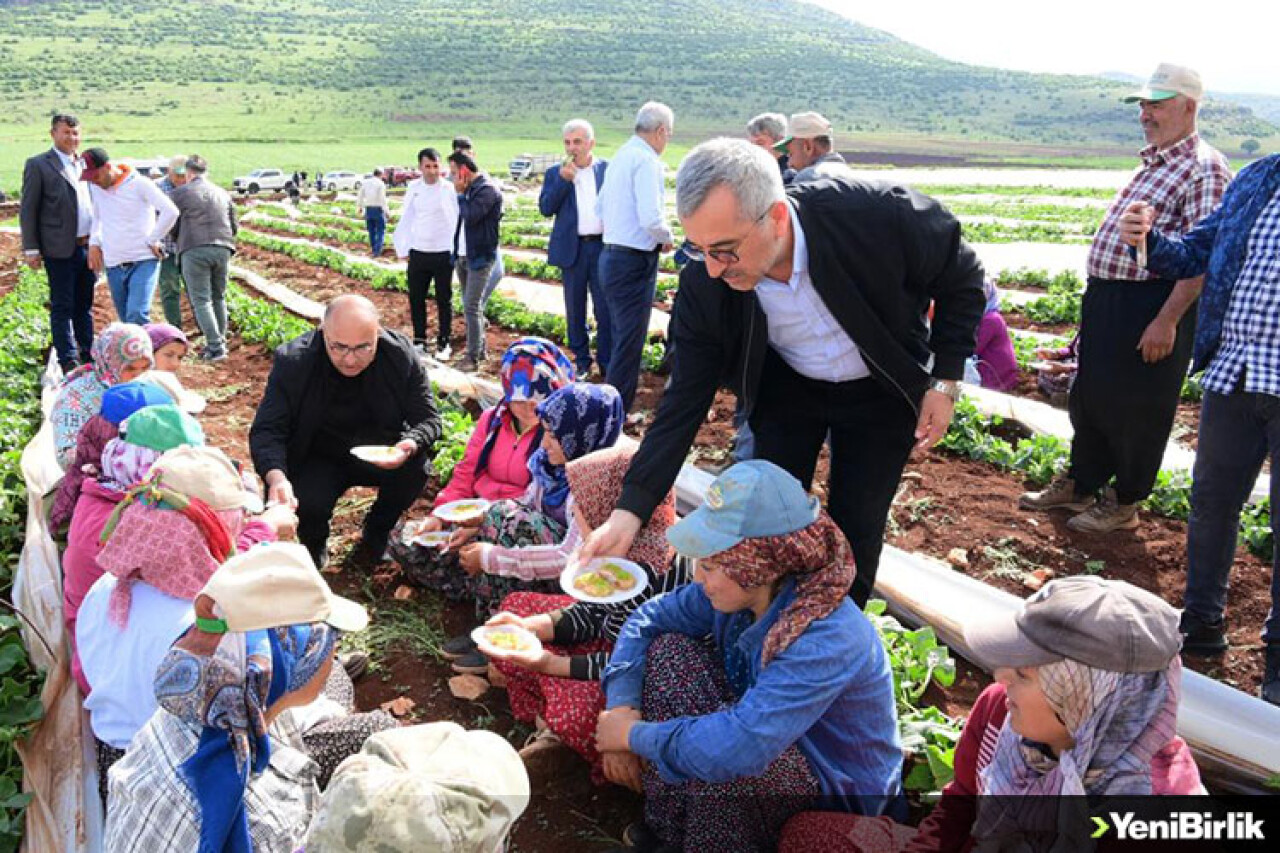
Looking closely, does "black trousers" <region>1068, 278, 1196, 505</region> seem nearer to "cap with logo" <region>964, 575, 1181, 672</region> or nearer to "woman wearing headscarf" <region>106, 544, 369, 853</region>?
"cap with logo" <region>964, 575, 1181, 672</region>

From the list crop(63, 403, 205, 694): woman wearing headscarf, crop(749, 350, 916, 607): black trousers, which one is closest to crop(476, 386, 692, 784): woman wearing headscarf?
crop(749, 350, 916, 607): black trousers

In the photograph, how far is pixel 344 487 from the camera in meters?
4.46

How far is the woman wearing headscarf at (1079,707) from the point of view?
1.76 m

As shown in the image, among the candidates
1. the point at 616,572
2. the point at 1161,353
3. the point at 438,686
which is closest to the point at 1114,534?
the point at 1161,353

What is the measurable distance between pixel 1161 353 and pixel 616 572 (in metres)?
2.77

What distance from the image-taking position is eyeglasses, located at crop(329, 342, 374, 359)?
13.3 feet

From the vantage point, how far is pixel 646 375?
304 inches

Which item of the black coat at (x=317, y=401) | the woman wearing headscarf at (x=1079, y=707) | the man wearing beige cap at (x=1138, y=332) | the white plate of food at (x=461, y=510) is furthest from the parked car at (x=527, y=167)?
the woman wearing headscarf at (x=1079, y=707)

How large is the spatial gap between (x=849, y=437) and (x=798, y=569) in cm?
89

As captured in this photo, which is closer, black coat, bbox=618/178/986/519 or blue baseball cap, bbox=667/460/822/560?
blue baseball cap, bbox=667/460/822/560

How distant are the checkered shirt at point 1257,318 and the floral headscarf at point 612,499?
1965 mm

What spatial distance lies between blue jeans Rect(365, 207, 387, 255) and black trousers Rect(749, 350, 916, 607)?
1555cm

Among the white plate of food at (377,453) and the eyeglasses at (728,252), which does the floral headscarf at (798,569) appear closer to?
the eyeglasses at (728,252)

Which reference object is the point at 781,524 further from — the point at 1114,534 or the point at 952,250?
the point at 1114,534
